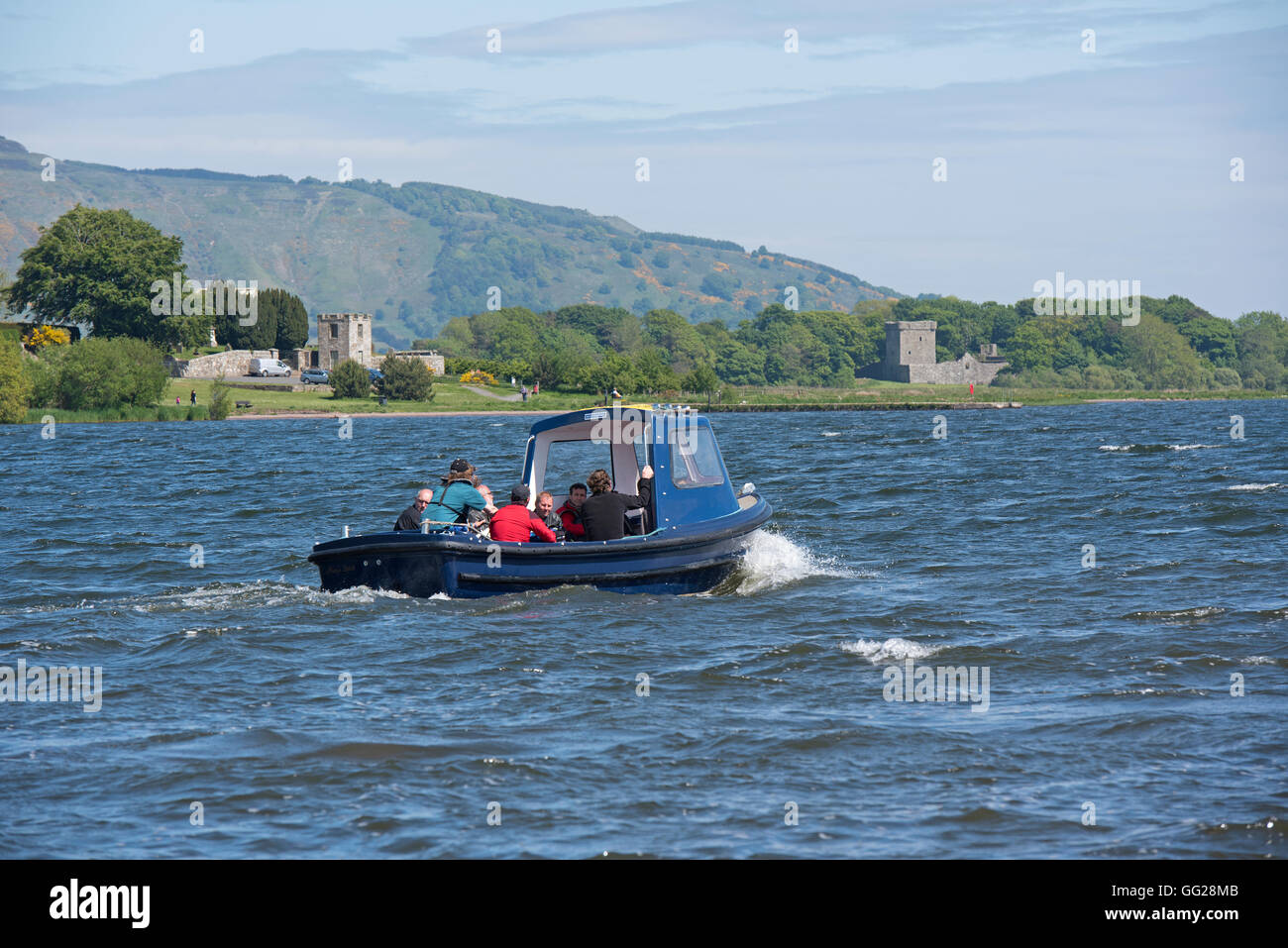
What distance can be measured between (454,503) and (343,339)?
419 feet

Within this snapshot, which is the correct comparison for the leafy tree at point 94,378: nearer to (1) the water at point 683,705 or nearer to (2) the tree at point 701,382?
(1) the water at point 683,705

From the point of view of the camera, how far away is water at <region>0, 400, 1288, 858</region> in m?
8.88

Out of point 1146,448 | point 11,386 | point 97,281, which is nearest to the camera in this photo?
point 1146,448

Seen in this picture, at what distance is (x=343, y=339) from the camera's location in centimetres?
14125

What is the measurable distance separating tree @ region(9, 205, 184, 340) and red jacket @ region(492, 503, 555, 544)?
112254 mm

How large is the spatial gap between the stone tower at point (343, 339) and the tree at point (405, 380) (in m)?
11.7

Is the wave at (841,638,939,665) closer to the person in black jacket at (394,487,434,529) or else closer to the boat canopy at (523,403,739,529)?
the boat canopy at (523,403,739,529)

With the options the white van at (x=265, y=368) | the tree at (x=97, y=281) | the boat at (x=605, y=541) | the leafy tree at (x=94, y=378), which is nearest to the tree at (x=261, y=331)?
the white van at (x=265, y=368)

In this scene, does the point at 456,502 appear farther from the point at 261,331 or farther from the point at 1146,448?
the point at 261,331

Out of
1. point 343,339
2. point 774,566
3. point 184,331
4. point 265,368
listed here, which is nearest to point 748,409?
point 343,339

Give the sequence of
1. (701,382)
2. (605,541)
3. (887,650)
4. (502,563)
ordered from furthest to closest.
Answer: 1. (701,382)
2. (605,541)
3. (502,563)
4. (887,650)

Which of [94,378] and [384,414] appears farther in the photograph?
[384,414]

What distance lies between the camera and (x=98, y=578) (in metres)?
21.0
